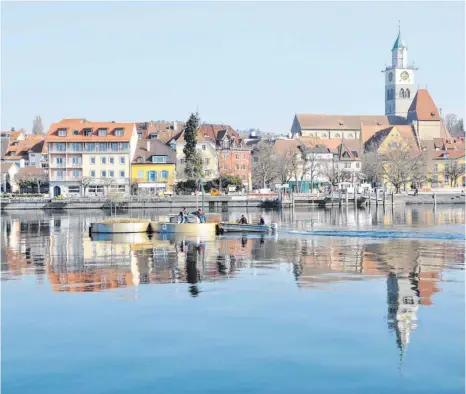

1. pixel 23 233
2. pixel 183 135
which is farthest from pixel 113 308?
pixel 183 135

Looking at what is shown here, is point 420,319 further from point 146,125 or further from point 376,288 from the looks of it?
point 146,125

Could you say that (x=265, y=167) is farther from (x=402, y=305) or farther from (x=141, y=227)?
Answer: (x=402, y=305)

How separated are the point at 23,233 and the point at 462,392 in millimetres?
51591

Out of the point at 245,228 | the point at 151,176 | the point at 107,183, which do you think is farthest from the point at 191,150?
the point at 245,228

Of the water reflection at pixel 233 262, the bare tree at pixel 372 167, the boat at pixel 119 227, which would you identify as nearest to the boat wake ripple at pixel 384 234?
the water reflection at pixel 233 262

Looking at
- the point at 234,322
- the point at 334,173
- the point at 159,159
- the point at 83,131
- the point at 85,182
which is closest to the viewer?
the point at 234,322

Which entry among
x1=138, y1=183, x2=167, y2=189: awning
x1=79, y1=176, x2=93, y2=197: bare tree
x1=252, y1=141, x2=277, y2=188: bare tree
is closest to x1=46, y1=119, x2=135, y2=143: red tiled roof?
x1=79, y1=176, x2=93, y2=197: bare tree

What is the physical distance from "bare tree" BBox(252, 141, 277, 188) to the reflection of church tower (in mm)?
106326

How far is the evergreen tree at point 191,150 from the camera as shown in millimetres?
128125

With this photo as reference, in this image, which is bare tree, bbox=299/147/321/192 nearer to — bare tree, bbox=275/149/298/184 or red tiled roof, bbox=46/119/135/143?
bare tree, bbox=275/149/298/184

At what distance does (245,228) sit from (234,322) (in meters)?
35.4

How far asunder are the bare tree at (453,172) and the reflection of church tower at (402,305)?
12760 centimetres

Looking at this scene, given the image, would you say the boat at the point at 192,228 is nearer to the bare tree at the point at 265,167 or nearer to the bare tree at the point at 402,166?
the bare tree at the point at 265,167

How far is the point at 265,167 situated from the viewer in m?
142
